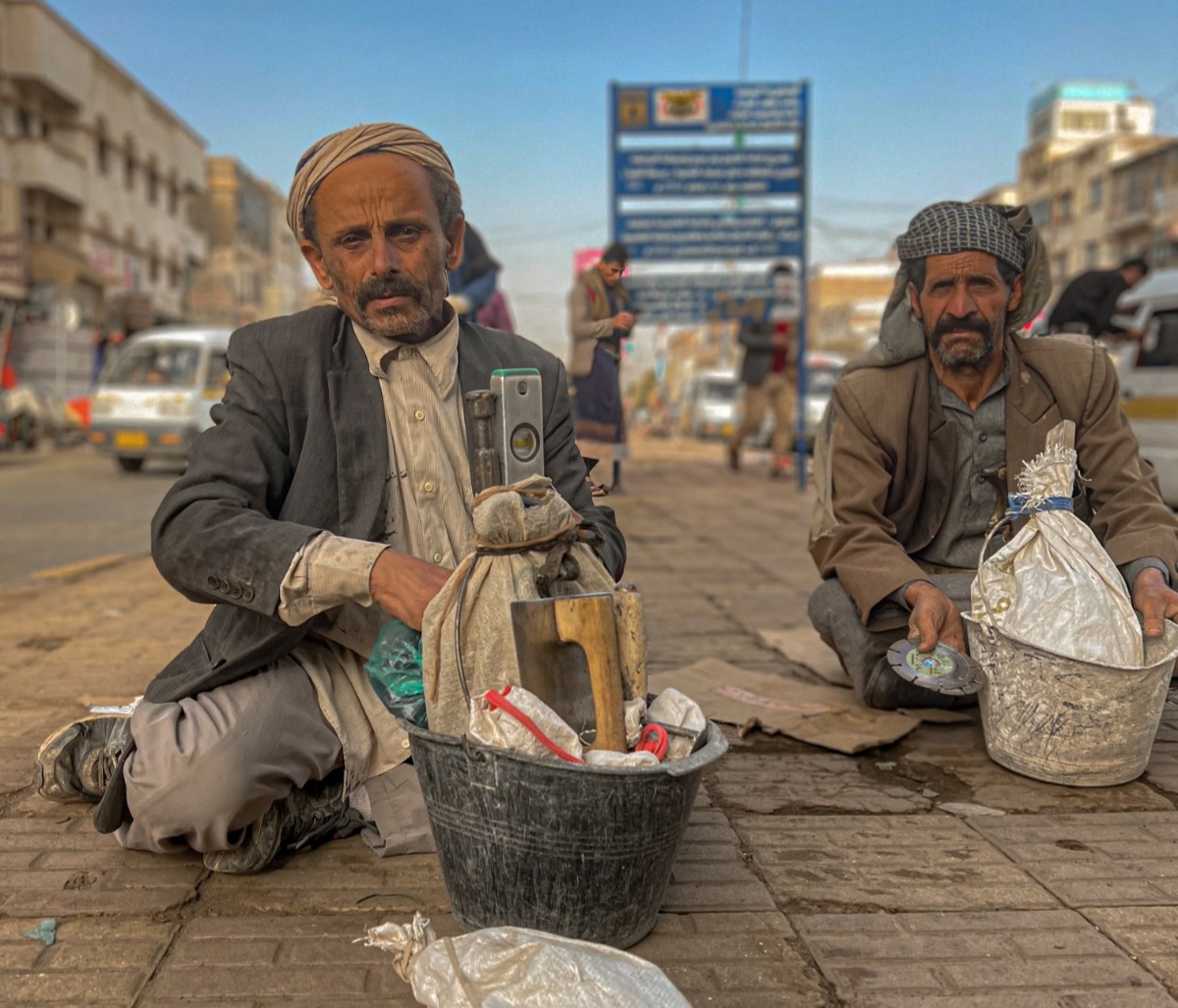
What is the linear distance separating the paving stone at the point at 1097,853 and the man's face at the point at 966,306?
1284 mm

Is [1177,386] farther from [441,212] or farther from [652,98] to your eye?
[441,212]

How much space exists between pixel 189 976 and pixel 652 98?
10.4 metres

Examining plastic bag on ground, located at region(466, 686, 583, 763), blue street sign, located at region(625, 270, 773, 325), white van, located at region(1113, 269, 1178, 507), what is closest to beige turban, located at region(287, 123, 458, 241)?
plastic bag on ground, located at region(466, 686, 583, 763)

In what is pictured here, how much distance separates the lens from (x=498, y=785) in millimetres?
1700

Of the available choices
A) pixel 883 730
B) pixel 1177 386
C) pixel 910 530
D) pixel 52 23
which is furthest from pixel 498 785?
pixel 52 23

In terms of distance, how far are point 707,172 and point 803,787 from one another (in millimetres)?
9259

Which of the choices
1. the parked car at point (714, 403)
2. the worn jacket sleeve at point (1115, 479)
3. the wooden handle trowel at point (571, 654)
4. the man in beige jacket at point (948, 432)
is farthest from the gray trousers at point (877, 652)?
the parked car at point (714, 403)

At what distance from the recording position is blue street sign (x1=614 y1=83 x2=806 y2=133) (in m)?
11.0

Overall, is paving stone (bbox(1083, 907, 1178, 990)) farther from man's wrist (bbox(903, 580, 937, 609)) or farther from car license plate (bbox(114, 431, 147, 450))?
car license plate (bbox(114, 431, 147, 450))

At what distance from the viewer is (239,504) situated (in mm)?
2105

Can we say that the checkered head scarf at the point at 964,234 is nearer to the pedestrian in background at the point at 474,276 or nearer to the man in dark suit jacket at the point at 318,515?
the man in dark suit jacket at the point at 318,515

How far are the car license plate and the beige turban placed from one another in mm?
12425

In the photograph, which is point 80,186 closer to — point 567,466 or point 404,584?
point 567,466

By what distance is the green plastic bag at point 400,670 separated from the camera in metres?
1.97
